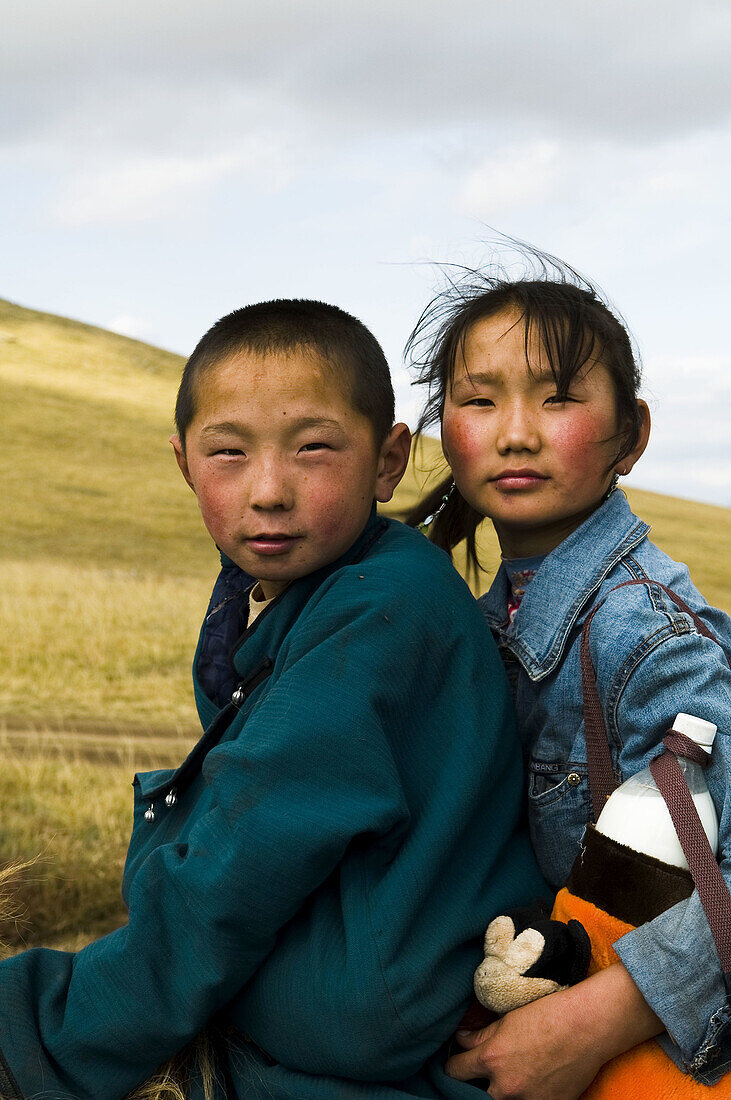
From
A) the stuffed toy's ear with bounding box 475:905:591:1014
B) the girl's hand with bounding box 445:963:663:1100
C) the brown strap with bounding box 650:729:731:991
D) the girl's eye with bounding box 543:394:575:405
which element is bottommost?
the girl's hand with bounding box 445:963:663:1100

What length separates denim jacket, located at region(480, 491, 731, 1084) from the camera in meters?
1.85

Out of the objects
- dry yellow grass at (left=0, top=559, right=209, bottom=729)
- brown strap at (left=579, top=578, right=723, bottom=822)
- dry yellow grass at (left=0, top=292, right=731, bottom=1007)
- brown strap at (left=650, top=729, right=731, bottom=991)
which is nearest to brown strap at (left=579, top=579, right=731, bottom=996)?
brown strap at (left=650, top=729, right=731, bottom=991)

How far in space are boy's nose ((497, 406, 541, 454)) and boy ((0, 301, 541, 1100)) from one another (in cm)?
38

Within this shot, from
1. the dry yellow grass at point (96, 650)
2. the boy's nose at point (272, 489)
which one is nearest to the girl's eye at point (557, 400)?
the boy's nose at point (272, 489)

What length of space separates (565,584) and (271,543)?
0.68m

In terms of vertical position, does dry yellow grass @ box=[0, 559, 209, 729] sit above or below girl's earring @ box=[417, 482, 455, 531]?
below

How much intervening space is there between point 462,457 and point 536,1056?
128 centimetres

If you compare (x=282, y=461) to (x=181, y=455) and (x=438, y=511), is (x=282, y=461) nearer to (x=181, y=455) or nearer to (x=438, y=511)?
(x=181, y=455)

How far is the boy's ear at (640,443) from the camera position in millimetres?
2557

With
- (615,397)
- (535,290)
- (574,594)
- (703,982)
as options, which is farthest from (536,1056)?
(535,290)

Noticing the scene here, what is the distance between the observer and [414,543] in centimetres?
213

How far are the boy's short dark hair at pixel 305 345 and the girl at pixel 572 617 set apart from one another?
0.93 feet

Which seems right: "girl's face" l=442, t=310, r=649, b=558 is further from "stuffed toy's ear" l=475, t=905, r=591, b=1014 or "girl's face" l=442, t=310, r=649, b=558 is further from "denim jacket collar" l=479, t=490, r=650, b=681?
"stuffed toy's ear" l=475, t=905, r=591, b=1014

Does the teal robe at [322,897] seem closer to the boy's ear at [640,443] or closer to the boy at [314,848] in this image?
the boy at [314,848]
